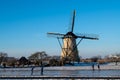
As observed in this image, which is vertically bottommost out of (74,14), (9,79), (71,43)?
(9,79)

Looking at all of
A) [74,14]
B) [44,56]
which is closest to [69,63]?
[74,14]

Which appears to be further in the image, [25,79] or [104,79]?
[25,79]

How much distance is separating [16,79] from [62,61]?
43105mm

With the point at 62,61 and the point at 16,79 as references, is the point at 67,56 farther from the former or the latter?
the point at 16,79

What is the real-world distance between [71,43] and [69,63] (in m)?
4.34

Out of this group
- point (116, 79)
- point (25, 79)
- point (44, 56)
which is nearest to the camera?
point (116, 79)

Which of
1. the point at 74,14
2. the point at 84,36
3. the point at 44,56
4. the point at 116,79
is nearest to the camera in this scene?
the point at 116,79

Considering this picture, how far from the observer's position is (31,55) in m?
128

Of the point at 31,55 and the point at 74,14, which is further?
the point at 31,55

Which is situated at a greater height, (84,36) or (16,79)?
(84,36)

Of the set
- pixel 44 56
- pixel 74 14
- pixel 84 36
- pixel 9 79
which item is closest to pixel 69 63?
pixel 84 36

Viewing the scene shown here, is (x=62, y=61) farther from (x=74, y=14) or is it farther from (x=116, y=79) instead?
(x=116, y=79)

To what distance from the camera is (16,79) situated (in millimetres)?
25797

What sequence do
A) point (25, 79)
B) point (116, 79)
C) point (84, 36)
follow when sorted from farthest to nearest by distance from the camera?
point (84, 36) → point (25, 79) → point (116, 79)
